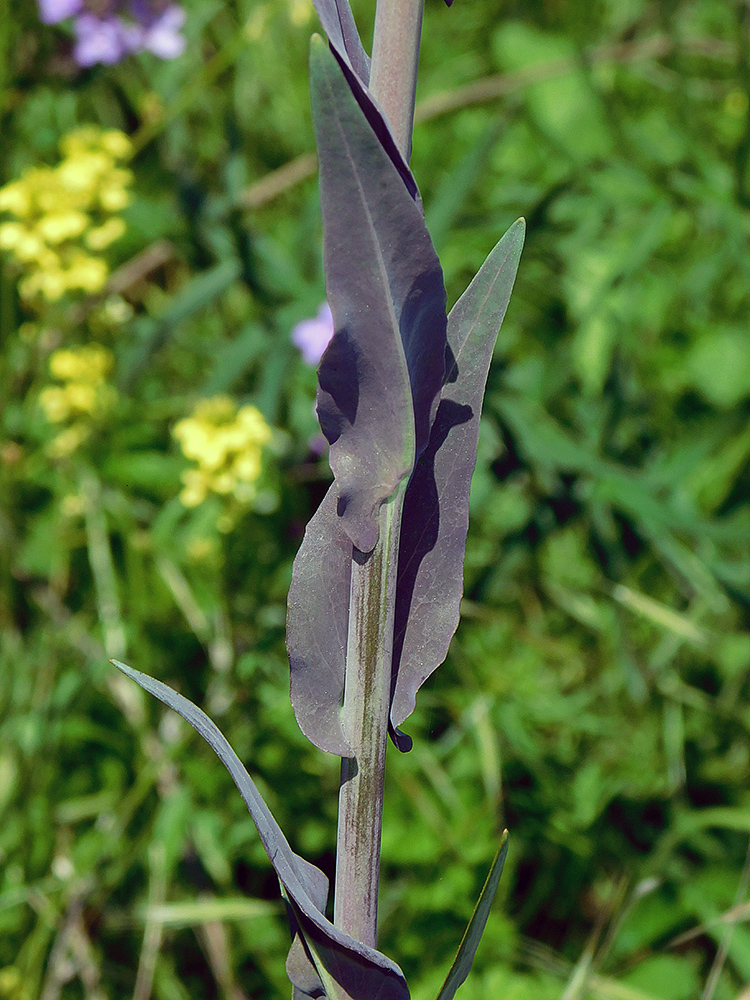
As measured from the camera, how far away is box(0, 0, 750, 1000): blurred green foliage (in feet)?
3.54

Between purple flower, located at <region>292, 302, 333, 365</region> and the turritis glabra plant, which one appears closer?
the turritis glabra plant

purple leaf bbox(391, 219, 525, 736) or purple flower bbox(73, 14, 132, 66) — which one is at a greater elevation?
purple flower bbox(73, 14, 132, 66)

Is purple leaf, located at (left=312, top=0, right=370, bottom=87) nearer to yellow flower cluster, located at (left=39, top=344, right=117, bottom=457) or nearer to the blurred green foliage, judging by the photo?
the blurred green foliage

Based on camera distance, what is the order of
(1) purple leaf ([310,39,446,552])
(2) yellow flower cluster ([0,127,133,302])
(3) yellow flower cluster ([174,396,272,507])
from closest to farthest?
(1) purple leaf ([310,39,446,552])
(3) yellow flower cluster ([174,396,272,507])
(2) yellow flower cluster ([0,127,133,302])

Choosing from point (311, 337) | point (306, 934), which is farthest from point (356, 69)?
point (311, 337)

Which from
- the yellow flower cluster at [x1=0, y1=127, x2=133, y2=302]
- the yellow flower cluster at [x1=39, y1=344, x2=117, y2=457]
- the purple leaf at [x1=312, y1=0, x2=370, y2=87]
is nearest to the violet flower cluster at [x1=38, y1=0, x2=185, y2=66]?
the yellow flower cluster at [x1=0, y1=127, x2=133, y2=302]

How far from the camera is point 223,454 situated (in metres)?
1.05

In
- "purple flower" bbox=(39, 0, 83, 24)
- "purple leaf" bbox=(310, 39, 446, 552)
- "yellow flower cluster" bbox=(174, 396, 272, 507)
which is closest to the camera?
"purple leaf" bbox=(310, 39, 446, 552)

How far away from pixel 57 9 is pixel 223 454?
2.71 ft

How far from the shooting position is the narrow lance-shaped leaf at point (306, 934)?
0.40 metres

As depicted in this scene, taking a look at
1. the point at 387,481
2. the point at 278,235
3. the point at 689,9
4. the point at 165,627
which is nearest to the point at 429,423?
the point at 387,481

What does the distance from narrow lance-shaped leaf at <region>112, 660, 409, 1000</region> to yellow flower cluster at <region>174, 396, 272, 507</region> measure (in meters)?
0.64

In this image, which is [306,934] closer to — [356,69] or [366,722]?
[366,722]

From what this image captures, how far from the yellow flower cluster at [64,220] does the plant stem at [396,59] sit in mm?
911
